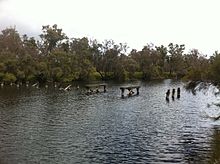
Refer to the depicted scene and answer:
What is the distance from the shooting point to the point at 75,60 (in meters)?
132

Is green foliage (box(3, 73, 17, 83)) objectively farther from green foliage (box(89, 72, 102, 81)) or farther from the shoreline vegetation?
green foliage (box(89, 72, 102, 81))

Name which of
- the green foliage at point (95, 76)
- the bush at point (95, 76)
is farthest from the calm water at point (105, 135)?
the green foliage at point (95, 76)

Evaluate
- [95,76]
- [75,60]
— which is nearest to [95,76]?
[95,76]

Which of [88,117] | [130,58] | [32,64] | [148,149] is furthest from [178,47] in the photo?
[148,149]

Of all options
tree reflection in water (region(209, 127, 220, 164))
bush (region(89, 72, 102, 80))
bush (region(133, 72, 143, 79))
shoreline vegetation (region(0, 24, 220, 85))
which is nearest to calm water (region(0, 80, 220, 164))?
tree reflection in water (region(209, 127, 220, 164))

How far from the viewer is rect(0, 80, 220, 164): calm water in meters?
30.4

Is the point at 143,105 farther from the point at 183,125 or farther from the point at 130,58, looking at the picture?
the point at 130,58

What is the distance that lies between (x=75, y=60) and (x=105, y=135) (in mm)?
95140

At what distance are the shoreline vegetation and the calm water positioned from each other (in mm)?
42691

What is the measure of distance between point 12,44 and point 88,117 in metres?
81.7

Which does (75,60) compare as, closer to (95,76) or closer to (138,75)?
(95,76)

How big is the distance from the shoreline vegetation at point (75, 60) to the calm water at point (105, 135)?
42.7 meters

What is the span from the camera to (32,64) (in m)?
120

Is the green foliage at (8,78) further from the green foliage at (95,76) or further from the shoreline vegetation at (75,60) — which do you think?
the green foliage at (95,76)
